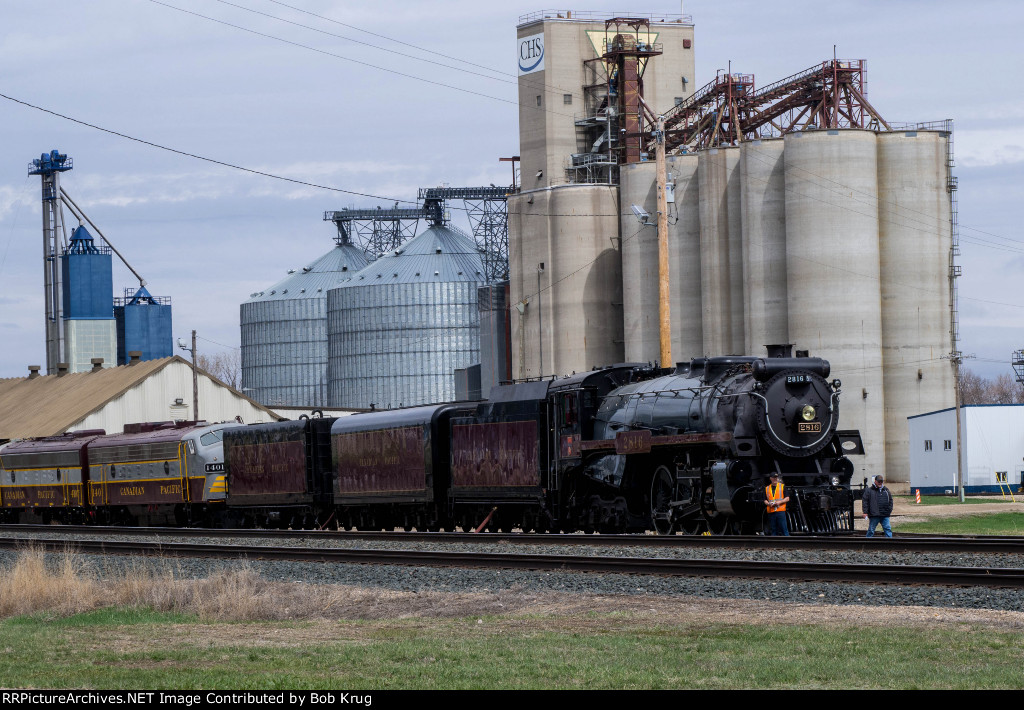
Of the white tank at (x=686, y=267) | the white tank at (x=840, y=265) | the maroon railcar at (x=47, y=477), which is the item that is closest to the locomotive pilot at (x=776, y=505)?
the maroon railcar at (x=47, y=477)

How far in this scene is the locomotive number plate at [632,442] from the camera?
90.9 ft

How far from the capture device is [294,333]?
473ft

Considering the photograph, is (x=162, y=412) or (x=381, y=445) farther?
(x=162, y=412)

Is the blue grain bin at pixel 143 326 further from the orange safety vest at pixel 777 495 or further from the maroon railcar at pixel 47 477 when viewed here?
the orange safety vest at pixel 777 495

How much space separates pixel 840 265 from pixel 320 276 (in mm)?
82756

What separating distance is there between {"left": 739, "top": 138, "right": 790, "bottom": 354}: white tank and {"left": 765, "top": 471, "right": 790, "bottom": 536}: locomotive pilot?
4950cm

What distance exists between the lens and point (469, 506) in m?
36.6

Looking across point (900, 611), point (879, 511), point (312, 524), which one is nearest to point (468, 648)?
point (900, 611)

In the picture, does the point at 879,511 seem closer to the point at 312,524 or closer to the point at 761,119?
the point at 312,524

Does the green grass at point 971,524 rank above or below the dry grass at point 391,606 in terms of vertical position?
below

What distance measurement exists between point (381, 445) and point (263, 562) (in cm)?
1355

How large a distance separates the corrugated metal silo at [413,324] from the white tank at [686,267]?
48.2 meters

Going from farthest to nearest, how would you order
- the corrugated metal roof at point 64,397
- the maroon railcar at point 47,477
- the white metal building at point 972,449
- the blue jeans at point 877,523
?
the corrugated metal roof at point 64,397, the white metal building at point 972,449, the maroon railcar at point 47,477, the blue jeans at point 877,523

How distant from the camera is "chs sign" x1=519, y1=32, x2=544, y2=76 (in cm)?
10338
